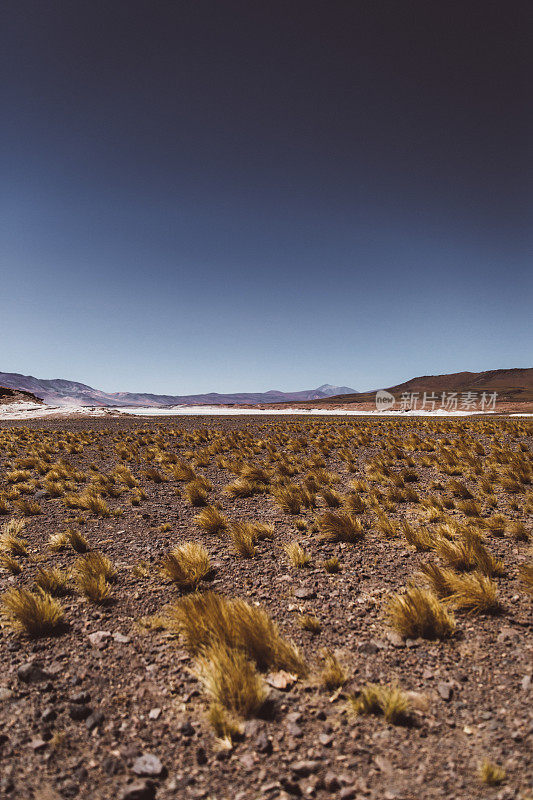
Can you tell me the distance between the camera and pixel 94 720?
2.22m

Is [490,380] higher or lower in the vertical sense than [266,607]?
higher

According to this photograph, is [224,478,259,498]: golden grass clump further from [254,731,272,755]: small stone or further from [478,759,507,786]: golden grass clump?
[478,759,507,786]: golden grass clump

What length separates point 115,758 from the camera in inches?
78.1

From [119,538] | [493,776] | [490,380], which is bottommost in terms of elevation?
[119,538]

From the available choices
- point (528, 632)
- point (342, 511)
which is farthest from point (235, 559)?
point (528, 632)

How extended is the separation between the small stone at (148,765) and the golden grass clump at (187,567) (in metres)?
1.89

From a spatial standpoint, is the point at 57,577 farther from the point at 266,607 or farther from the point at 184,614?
the point at 266,607

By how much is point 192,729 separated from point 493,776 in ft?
5.15

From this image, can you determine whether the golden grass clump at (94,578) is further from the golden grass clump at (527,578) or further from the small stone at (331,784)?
the golden grass clump at (527,578)

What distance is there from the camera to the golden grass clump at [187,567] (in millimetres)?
3880

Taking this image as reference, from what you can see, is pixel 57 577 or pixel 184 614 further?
pixel 57 577

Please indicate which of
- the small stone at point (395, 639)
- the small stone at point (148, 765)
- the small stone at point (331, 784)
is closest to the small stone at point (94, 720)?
the small stone at point (148, 765)

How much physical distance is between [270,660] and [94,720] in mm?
1151

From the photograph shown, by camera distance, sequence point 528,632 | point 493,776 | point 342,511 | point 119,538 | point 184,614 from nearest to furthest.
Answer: point 493,776 → point 528,632 → point 184,614 → point 119,538 → point 342,511
